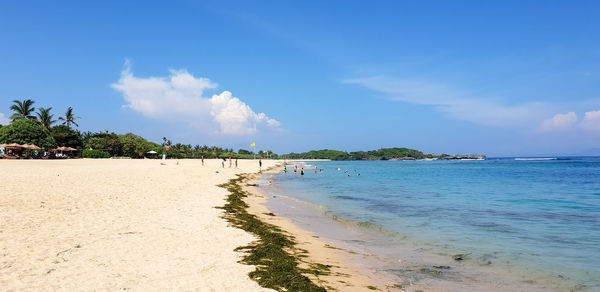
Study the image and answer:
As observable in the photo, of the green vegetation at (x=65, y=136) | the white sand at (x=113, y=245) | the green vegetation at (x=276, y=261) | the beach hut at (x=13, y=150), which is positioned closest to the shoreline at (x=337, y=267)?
the green vegetation at (x=276, y=261)

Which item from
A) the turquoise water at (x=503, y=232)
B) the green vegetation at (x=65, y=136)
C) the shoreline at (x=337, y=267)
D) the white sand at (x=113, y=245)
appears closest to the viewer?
the white sand at (x=113, y=245)

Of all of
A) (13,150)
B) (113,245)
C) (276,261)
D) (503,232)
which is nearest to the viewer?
(276,261)

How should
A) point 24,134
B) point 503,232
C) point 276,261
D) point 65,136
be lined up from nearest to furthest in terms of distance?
1. point 276,261
2. point 503,232
3. point 24,134
4. point 65,136

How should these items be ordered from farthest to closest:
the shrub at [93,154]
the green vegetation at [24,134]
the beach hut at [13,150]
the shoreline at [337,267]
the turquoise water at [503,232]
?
the shrub at [93,154]
the green vegetation at [24,134]
the beach hut at [13,150]
the turquoise water at [503,232]
the shoreline at [337,267]

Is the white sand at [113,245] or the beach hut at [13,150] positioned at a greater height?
the beach hut at [13,150]

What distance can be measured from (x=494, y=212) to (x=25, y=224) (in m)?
21.1

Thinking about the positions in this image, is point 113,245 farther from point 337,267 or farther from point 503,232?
point 503,232

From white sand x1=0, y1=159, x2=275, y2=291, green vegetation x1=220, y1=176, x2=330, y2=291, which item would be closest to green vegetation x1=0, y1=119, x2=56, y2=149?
white sand x1=0, y1=159, x2=275, y2=291

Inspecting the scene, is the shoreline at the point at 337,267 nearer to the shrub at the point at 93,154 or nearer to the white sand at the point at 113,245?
the white sand at the point at 113,245

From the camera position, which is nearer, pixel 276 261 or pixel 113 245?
pixel 276 261

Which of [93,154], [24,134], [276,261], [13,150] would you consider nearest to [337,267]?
[276,261]

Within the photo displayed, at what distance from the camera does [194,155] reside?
437 feet

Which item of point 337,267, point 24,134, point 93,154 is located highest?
point 24,134

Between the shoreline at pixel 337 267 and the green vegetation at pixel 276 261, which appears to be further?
the shoreline at pixel 337 267
